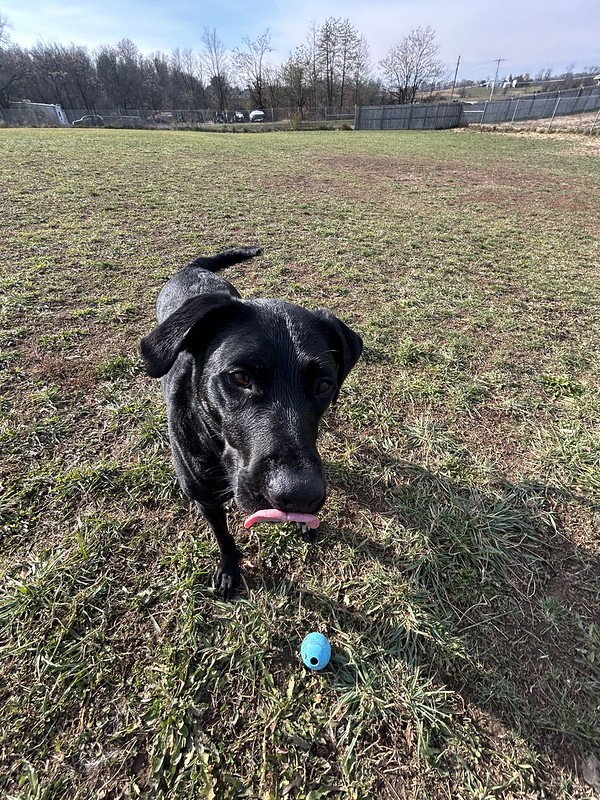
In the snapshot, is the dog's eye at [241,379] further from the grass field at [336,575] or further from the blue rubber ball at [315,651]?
the blue rubber ball at [315,651]

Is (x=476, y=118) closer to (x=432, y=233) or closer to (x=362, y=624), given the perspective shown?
(x=432, y=233)

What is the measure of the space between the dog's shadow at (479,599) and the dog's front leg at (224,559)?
0.14 meters

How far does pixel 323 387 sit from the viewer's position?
1882mm

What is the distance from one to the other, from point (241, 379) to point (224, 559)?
3.74 feet

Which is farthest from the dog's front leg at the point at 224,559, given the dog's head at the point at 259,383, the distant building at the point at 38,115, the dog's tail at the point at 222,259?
the distant building at the point at 38,115

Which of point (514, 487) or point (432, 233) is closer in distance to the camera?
point (514, 487)

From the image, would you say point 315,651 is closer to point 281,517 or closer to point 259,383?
point 281,517

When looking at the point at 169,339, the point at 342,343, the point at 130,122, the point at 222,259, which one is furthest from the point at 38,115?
the point at 342,343

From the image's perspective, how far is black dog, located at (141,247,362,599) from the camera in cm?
155

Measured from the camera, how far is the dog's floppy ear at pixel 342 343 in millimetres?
2072

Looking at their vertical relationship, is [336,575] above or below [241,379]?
below

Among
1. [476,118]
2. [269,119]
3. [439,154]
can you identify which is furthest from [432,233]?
[269,119]

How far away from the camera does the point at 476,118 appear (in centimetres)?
3769

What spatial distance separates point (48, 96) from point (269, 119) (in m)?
49.1
